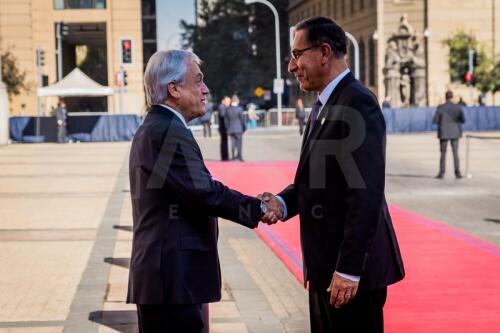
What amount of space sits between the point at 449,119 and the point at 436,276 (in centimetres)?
1295

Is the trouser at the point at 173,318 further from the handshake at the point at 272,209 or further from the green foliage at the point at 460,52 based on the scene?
the green foliage at the point at 460,52

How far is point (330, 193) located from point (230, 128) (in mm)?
22849

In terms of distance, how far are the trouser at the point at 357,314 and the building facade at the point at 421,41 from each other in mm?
56863

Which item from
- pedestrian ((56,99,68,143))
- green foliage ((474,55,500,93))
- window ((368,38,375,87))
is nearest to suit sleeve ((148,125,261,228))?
pedestrian ((56,99,68,143))

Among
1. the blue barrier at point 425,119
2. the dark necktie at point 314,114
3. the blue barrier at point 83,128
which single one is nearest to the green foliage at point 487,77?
the blue barrier at point 425,119

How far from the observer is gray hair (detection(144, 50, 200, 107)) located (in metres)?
4.46

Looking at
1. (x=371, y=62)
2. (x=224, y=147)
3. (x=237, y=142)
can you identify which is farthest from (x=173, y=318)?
(x=371, y=62)

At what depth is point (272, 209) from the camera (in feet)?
16.1

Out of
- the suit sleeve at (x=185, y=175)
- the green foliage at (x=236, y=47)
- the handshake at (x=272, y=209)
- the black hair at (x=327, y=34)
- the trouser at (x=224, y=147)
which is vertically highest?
the green foliage at (x=236, y=47)

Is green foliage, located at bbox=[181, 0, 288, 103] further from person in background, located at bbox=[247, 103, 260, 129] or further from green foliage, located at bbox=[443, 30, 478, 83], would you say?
green foliage, located at bbox=[443, 30, 478, 83]

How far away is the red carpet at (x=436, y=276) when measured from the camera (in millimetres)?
7363

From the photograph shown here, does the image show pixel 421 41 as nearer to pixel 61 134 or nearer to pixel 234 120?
pixel 61 134

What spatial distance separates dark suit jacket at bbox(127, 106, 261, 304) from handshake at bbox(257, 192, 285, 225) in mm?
440

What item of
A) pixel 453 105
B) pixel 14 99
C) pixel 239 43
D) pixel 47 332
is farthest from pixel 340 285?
pixel 239 43
